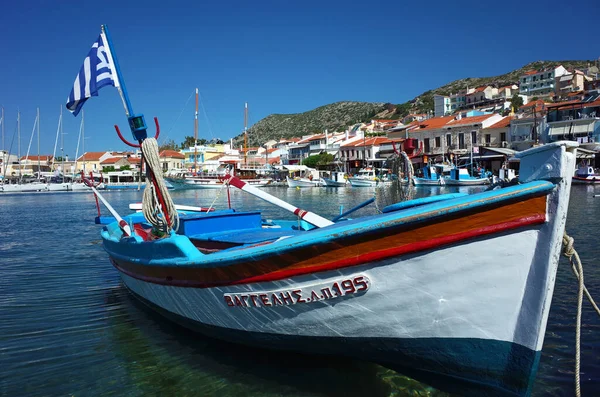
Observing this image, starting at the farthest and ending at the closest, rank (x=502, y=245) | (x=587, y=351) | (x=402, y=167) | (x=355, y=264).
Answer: (x=402, y=167) → (x=587, y=351) → (x=355, y=264) → (x=502, y=245)

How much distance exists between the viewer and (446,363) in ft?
13.5

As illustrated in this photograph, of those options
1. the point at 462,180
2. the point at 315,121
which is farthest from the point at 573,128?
the point at 315,121

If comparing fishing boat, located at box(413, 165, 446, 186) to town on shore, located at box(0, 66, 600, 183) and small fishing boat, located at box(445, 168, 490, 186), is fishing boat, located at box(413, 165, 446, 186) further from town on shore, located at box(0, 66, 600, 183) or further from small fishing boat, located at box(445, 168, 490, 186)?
town on shore, located at box(0, 66, 600, 183)

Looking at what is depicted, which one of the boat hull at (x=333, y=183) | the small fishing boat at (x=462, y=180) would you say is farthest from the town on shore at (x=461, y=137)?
the boat hull at (x=333, y=183)

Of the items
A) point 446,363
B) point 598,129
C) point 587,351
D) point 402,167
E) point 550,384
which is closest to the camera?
point 446,363

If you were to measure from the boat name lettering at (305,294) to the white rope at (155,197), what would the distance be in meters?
1.60

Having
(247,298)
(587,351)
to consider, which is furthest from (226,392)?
(587,351)

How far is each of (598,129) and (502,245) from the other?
53.8 meters

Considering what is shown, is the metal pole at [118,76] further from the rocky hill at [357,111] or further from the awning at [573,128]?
the rocky hill at [357,111]

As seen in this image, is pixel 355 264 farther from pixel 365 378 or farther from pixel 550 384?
pixel 550 384

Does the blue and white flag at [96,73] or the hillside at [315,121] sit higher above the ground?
the hillside at [315,121]

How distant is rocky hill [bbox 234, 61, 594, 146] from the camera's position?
133 m

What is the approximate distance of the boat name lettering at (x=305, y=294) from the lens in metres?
3.92

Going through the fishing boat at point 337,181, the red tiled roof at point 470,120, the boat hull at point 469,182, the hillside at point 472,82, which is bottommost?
the boat hull at point 469,182
